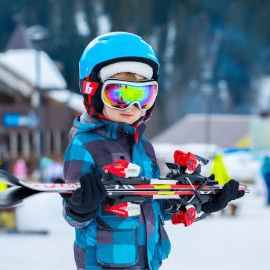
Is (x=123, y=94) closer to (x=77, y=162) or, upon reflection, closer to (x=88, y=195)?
(x=77, y=162)

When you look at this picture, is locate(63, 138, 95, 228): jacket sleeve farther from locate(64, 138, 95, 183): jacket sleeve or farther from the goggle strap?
the goggle strap

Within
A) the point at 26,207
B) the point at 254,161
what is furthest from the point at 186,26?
the point at 26,207

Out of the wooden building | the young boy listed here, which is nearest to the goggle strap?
the young boy

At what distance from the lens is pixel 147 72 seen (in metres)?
2.39

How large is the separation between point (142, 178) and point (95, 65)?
49 centimetres

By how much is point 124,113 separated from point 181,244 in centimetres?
572

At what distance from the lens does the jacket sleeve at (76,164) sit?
7.14 ft

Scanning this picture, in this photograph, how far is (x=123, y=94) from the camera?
A: 2.31 metres

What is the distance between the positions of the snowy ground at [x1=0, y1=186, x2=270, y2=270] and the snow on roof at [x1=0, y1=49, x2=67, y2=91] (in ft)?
74.7

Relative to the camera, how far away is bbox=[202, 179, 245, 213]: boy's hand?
2365 millimetres

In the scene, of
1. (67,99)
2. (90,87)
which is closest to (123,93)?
(90,87)

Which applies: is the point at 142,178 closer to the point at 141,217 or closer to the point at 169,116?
the point at 141,217

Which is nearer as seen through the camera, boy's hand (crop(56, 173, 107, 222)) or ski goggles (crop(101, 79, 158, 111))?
boy's hand (crop(56, 173, 107, 222))

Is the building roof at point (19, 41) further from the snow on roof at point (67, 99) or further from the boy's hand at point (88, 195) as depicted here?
the boy's hand at point (88, 195)
